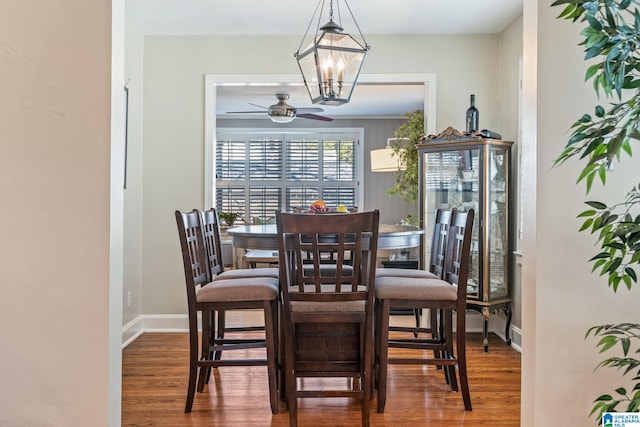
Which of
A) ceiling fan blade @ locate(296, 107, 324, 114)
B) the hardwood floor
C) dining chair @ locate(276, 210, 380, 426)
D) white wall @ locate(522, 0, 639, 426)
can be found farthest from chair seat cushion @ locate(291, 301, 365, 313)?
ceiling fan blade @ locate(296, 107, 324, 114)

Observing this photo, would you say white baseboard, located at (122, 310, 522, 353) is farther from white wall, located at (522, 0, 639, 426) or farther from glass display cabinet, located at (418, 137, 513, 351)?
white wall, located at (522, 0, 639, 426)

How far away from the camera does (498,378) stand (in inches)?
128

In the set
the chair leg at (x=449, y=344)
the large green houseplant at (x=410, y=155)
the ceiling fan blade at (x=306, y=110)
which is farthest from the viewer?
the ceiling fan blade at (x=306, y=110)

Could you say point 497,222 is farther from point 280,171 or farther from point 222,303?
point 280,171

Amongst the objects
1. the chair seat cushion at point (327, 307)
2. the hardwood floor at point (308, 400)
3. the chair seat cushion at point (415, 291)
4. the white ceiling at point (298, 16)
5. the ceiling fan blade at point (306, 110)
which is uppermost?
the white ceiling at point (298, 16)

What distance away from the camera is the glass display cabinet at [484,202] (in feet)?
13.0

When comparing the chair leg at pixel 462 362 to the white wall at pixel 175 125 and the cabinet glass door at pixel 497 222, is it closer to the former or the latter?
the cabinet glass door at pixel 497 222

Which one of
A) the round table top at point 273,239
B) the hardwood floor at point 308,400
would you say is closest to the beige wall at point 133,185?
the hardwood floor at point 308,400

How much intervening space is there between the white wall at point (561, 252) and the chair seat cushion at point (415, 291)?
35.4 inches

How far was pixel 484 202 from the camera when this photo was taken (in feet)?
13.0

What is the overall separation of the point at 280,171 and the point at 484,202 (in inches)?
215

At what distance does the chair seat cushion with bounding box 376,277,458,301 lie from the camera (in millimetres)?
2701

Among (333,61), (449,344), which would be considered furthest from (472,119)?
(449,344)

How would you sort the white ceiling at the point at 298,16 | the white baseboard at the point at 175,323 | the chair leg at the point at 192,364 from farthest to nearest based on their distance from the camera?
the white baseboard at the point at 175,323, the white ceiling at the point at 298,16, the chair leg at the point at 192,364
